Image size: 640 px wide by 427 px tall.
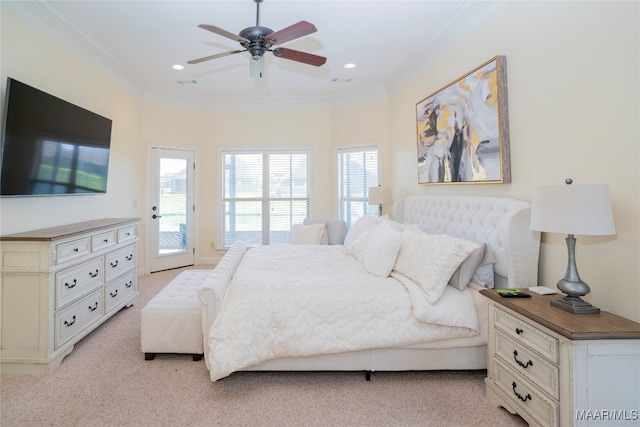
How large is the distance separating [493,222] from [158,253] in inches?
195

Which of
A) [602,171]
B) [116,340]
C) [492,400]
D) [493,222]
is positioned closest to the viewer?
[602,171]

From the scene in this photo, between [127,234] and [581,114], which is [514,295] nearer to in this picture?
[581,114]

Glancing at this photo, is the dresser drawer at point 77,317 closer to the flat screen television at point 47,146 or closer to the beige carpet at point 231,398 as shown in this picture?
the beige carpet at point 231,398

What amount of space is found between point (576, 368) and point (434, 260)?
37.1 inches

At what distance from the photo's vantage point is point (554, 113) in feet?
6.91

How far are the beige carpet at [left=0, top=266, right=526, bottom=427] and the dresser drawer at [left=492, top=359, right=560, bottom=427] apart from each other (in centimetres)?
20

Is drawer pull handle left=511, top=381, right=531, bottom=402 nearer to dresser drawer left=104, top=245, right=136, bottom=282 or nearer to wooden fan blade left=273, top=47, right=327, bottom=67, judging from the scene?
wooden fan blade left=273, top=47, right=327, bottom=67

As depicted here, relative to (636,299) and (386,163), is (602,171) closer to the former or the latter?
(636,299)

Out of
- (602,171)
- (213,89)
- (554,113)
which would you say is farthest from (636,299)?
(213,89)

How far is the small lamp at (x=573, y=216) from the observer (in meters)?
1.51

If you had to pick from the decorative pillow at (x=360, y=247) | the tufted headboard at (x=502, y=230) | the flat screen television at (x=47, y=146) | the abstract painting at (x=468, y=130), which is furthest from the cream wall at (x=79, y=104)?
the abstract painting at (x=468, y=130)

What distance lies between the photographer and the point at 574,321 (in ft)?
4.96

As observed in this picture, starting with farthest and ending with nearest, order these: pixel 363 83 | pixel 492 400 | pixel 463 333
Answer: pixel 363 83 → pixel 463 333 → pixel 492 400

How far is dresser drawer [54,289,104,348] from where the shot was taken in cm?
243
